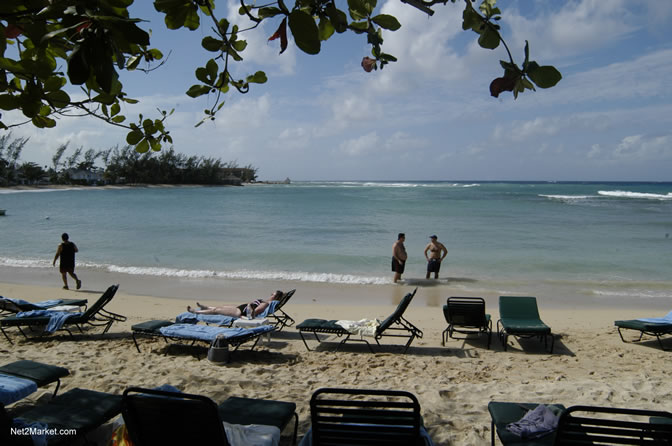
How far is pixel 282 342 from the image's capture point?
6938 millimetres

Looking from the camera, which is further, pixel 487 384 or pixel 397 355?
pixel 397 355

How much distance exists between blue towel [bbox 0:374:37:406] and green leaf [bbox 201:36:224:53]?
307cm

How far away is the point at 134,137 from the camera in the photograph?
3.36 metres

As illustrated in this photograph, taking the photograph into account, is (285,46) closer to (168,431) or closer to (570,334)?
(168,431)

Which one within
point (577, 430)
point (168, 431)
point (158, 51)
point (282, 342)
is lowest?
point (282, 342)

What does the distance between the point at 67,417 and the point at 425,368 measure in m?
3.87

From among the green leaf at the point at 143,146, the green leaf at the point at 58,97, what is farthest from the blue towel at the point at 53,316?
the green leaf at the point at 58,97

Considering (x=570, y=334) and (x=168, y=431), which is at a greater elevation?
(x=168, y=431)

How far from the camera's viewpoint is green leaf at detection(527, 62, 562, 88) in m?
1.66

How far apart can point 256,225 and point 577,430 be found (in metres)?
25.7

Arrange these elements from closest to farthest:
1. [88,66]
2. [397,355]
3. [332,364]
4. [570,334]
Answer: [88,66] → [332,364] → [397,355] → [570,334]

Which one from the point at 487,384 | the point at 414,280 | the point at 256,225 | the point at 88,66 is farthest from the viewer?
the point at 256,225

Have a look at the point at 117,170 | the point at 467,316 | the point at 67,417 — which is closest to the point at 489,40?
the point at 67,417

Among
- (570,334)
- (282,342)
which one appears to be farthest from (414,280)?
(282,342)
